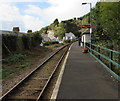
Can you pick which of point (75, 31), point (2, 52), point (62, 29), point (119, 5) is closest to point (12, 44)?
point (2, 52)

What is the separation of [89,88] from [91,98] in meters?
0.89

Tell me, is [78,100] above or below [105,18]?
below

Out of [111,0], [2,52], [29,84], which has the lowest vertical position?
[29,84]

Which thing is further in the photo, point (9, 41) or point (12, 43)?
point (12, 43)

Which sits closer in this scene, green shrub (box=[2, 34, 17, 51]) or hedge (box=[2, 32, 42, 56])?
hedge (box=[2, 32, 42, 56])

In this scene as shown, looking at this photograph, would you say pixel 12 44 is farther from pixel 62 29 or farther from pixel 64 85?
pixel 62 29

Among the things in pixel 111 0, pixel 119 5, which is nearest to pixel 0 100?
pixel 119 5

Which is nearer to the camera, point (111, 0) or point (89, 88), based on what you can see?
point (89, 88)

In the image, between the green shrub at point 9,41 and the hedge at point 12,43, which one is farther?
the green shrub at point 9,41

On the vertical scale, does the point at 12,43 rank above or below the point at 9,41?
below

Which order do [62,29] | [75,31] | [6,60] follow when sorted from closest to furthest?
[6,60] → [62,29] → [75,31]

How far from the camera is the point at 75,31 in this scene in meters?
120

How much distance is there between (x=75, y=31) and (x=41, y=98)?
11642cm

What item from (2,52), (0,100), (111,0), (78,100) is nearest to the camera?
(78,100)
